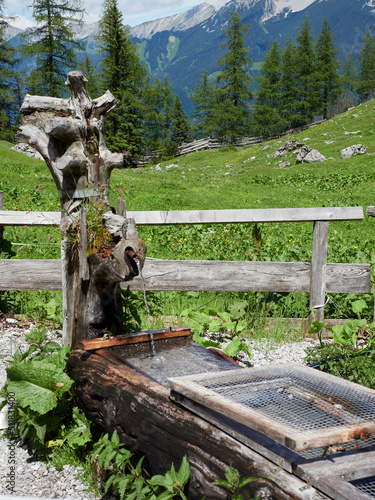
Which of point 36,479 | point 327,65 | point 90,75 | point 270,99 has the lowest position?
point 36,479

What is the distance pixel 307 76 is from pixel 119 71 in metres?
29.4

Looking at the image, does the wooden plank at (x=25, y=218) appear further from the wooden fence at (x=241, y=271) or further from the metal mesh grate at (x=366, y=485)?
the metal mesh grate at (x=366, y=485)

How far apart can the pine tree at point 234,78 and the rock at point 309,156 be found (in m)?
27.0

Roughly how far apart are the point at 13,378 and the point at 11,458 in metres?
0.61

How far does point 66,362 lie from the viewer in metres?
3.53

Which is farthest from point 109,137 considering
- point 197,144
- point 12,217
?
point 12,217

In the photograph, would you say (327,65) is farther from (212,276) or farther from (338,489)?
(338,489)

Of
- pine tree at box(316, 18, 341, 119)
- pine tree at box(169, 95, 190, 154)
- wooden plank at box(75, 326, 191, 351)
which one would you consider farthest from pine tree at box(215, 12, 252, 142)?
wooden plank at box(75, 326, 191, 351)

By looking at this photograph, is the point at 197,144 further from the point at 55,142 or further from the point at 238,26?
the point at 55,142

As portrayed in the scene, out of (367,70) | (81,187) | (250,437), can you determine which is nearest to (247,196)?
(81,187)

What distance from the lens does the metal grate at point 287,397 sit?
2109 millimetres

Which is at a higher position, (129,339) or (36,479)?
(129,339)

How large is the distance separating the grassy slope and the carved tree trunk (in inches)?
10.3

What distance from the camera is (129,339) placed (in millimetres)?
3477
